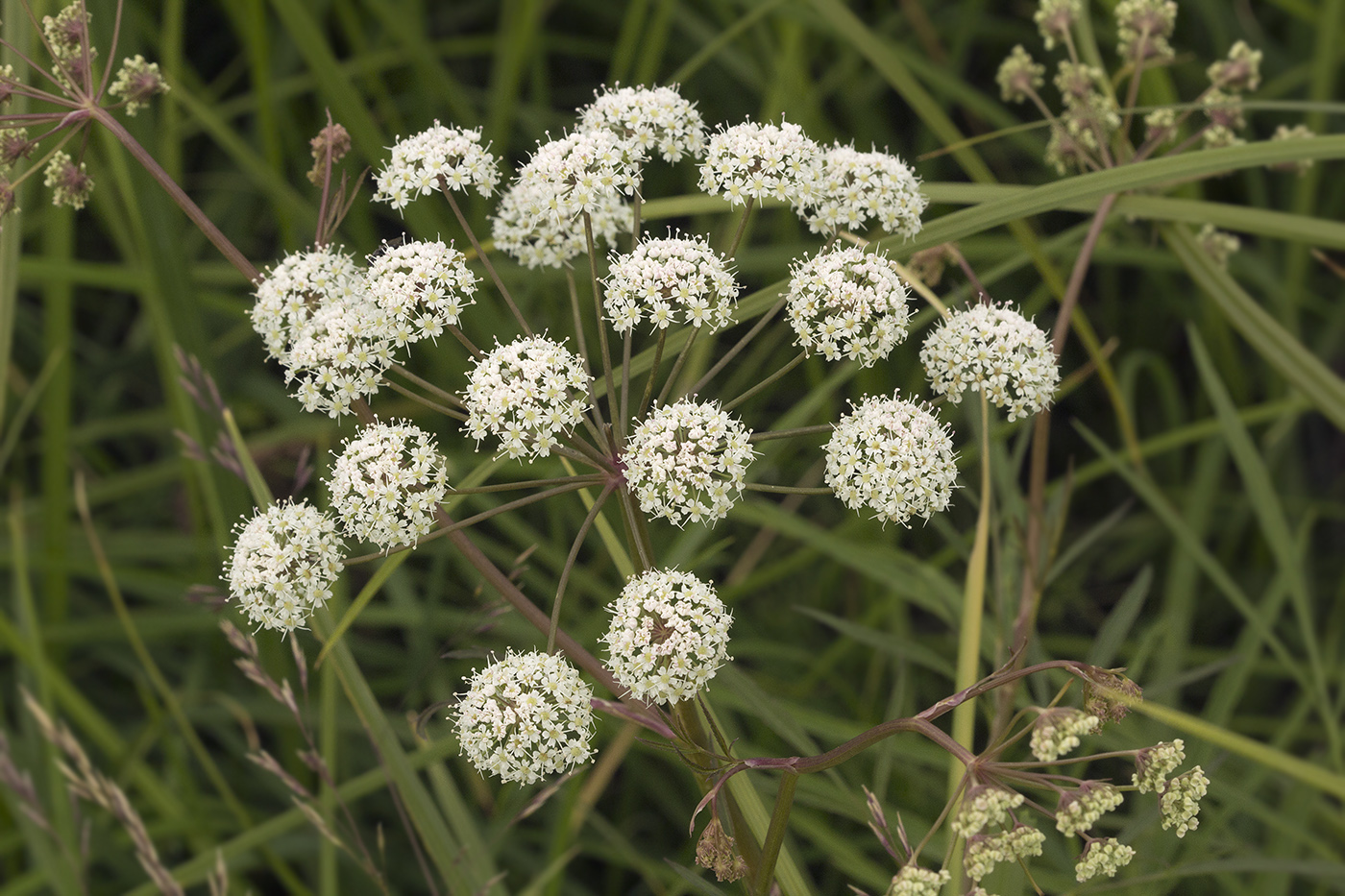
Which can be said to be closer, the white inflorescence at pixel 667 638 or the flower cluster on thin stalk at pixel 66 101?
the white inflorescence at pixel 667 638

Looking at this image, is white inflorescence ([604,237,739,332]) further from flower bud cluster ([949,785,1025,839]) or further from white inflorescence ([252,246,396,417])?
flower bud cluster ([949,785,1025,839])

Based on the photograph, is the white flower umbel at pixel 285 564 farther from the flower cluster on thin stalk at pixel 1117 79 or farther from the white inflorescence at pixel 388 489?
the flower cluster on thin stalk at pixel 1117 79

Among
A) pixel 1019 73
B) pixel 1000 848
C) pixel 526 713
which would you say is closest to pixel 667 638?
pixel 526 713

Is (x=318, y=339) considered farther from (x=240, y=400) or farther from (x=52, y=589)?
(x=240, y=400)

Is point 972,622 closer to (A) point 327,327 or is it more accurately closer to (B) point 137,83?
(A) point 327,327

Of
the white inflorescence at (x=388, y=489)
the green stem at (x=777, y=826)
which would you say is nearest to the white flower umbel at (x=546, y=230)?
the white inflorescence at (x=388, y=489)

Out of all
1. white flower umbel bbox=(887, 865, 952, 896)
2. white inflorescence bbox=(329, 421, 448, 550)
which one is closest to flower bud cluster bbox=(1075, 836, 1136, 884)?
white flower umbel bbox=(887, 865, 952, 896)
